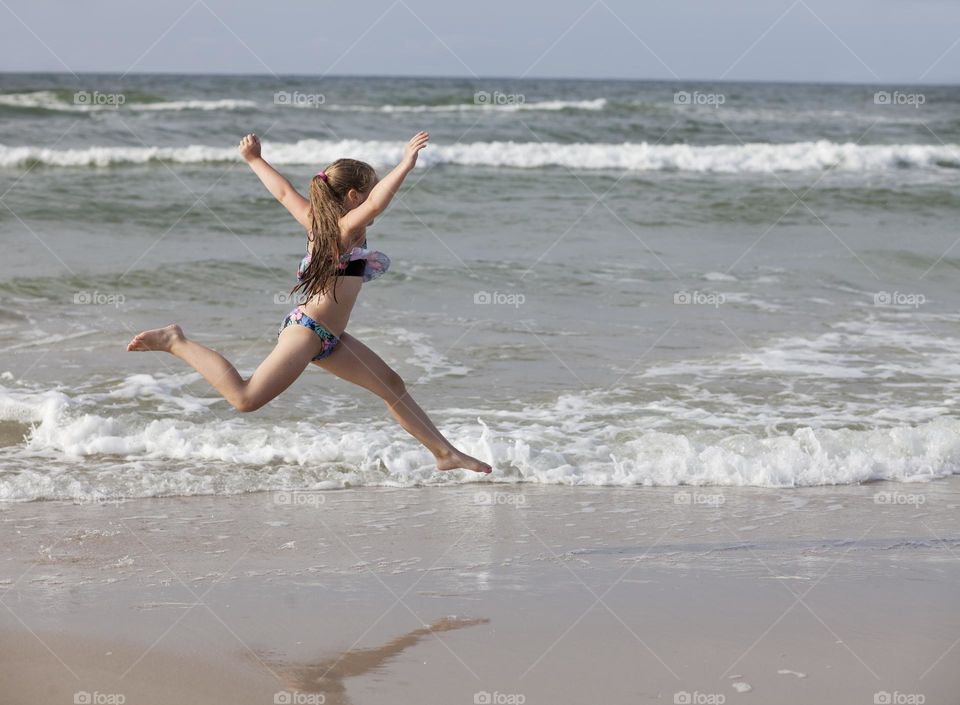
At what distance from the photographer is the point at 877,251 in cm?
1341

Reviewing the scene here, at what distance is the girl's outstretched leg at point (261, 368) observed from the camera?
4.77m

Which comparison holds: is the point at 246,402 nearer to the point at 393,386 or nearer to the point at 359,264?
the point at 393,386

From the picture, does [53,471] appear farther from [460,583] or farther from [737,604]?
[737,604]

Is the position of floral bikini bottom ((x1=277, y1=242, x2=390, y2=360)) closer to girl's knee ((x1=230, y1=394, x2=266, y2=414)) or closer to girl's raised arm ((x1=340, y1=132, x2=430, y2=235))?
girl's raised arm ((x1=340, y1=132, x2=430, y2=235))

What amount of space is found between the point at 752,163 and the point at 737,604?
21.5 meters

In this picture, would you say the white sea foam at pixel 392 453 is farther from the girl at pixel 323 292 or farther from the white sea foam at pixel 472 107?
the white sea foam at pixel 472 107

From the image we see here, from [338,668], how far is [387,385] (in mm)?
1706

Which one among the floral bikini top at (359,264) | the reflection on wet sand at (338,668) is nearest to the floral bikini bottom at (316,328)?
the floral bikini top at (359,264)

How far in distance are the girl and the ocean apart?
107 cm

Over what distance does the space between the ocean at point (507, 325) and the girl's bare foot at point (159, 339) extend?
3.34 feet

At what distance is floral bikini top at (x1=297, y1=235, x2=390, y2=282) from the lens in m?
4.71

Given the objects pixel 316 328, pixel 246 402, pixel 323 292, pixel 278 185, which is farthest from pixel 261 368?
pixel 278 185

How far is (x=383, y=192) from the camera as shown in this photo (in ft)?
14.3

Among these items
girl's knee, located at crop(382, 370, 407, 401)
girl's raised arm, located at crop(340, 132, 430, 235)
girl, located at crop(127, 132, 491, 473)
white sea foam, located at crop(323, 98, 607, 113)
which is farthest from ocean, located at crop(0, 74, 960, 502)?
white sea foam, located at crop(323, 98, 607, 113)
